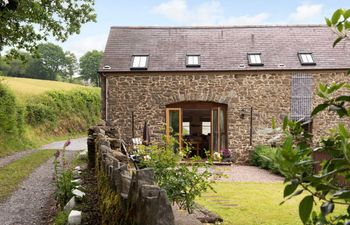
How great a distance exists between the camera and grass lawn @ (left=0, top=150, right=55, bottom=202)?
8.42m

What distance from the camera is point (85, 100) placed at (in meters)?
31.5

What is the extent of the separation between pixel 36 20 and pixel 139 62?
17.7ft

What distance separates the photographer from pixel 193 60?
54.9ft

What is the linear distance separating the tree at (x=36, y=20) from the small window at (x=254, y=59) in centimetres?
693

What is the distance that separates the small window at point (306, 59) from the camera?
635 inches

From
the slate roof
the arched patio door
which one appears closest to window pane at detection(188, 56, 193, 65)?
the slate roof

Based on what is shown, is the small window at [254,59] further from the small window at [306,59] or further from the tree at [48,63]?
the tree at [48,63]

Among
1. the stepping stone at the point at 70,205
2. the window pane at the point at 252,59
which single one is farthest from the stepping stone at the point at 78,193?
the window pane at the point at 252,59

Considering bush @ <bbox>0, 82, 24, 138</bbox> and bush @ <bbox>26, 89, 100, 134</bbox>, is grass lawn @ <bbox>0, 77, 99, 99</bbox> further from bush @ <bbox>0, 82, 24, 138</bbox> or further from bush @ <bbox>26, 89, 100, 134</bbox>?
bush @ <bbox>0, 82, 24, 138</bbox>

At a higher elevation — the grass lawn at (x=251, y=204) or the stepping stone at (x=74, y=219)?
the stepping stone at (x=74, y=219)

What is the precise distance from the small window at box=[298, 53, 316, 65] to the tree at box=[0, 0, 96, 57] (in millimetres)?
9100

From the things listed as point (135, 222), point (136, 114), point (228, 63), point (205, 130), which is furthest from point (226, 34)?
point (135, 222)

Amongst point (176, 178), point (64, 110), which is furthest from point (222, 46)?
point (64, 110)

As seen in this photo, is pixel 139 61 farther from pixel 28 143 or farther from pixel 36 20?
pixel 28 143
